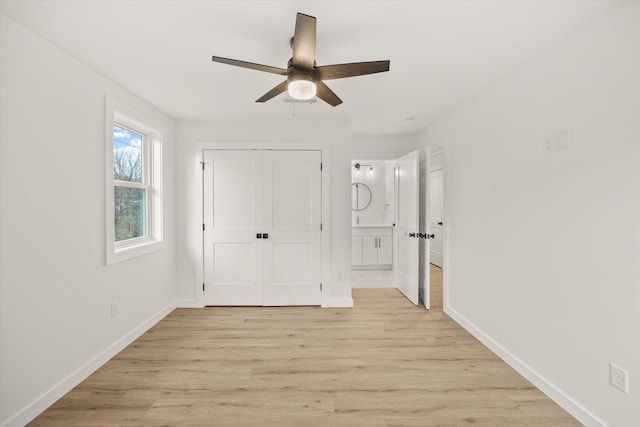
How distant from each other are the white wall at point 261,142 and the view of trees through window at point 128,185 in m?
0.57

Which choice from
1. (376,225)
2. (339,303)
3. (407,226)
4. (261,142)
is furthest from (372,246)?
(261,142)

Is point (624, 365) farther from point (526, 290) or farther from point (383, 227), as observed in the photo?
point (383, 227)

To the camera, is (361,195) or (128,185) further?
(361,195)

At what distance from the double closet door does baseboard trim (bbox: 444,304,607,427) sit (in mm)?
1881

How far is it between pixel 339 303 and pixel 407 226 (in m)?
1.43

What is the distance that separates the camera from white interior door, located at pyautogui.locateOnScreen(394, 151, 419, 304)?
4160 millimetres

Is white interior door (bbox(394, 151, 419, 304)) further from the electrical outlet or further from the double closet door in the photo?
the electrical outlet

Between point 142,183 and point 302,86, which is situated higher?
point 302,86

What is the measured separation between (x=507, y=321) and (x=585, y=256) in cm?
99

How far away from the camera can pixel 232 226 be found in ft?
13.3

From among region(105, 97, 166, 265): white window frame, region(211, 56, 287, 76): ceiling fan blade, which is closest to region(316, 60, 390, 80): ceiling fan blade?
region(211, 56, 287, 76): ceiling fan blade

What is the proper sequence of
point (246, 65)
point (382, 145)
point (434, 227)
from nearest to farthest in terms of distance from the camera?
point (246, 65) < point (382, 145) < point (434, 227)

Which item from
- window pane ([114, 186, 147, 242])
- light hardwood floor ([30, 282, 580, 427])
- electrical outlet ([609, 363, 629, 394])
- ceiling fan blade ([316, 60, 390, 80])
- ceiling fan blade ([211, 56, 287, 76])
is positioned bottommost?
light hardwood floor ([30, 282, 580, 427])

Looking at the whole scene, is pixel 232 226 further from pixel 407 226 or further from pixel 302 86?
pixel 302 86
